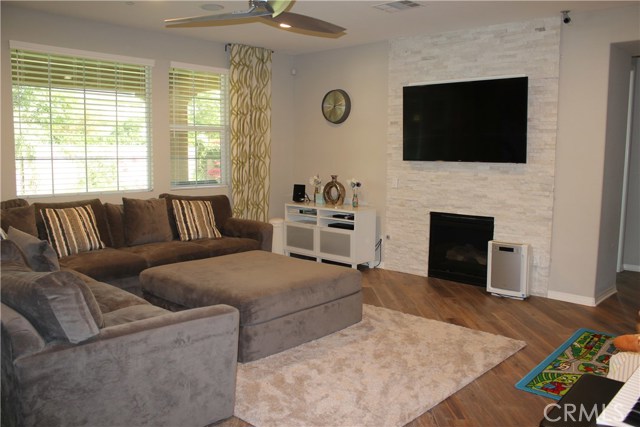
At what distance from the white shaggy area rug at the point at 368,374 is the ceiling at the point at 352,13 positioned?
8.81 ft

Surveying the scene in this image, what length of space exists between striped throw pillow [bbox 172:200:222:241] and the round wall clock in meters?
2.07

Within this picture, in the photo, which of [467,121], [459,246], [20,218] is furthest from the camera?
[459,246]

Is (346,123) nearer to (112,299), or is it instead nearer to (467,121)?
(467,121)

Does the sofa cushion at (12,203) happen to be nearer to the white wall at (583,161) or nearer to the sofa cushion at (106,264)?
the sofa cushion at (106,264)

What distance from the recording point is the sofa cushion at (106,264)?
4.30 metres

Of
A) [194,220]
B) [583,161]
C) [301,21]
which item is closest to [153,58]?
[194,220]

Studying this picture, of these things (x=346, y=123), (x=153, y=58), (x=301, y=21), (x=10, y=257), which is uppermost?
(x=153, y=58)

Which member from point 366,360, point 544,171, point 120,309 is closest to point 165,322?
point 120,309

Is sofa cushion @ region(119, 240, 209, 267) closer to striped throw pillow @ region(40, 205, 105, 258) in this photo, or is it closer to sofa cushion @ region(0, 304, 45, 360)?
striped throw pillow @ region(40, 205, 105, 258)

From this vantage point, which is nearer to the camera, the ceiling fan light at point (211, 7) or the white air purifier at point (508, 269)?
the ceiling fan light at point (211, 7)

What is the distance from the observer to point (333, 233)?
628cm

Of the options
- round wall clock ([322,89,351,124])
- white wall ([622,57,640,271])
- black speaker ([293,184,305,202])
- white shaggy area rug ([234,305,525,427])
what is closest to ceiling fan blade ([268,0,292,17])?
white shaggy area rug ([234,305,525,427])

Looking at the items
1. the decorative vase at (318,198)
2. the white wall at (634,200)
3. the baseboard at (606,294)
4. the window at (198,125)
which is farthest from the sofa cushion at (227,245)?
the white wall at (634,200)

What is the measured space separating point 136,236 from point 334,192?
8.33ft
